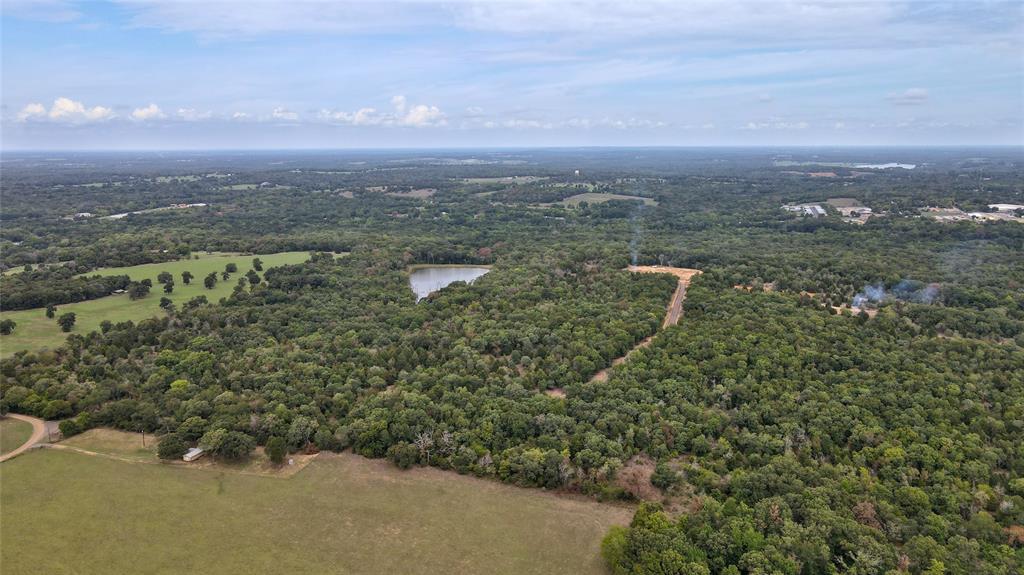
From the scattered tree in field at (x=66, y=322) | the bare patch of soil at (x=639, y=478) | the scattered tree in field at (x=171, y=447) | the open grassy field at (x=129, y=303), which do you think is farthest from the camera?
the scattered tree in field at (x=66, y=322)

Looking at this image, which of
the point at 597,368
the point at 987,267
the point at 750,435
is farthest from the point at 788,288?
the point at 750,435

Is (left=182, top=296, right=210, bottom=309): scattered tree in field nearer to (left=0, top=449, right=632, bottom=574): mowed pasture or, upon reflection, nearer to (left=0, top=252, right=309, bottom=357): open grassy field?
(left=0, top=252, right=309, bottom=357): open grassy field

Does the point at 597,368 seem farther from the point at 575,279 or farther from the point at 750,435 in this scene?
the point at 575,279

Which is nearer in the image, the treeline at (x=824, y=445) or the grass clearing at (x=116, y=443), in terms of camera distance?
the treeline at (x=824, y=445)

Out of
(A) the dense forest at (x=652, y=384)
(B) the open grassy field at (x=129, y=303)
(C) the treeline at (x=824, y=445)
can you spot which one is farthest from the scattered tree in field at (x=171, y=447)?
(C) the treeline at (x=824, y=445)

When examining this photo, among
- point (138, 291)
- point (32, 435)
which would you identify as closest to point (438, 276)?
point (138, 291)

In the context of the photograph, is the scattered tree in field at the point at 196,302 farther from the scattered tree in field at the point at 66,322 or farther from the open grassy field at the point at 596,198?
the open grassy field at the point at 596,198
